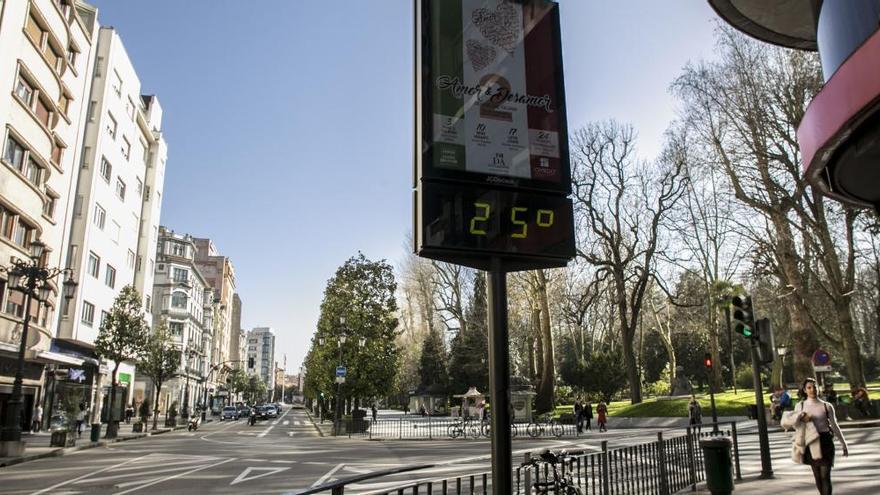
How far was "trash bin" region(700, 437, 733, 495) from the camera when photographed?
951cm

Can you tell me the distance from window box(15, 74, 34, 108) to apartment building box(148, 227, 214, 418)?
1679 inches

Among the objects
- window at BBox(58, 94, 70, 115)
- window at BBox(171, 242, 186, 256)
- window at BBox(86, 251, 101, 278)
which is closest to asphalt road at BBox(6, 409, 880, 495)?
window at BBox(86, 251, 101, 278)

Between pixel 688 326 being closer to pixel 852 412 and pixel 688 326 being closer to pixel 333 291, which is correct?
pixel 852 412

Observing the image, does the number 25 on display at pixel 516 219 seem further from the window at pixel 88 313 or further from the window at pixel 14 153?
the window at pixel 88 313

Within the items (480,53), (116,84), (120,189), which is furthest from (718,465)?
(120,189)

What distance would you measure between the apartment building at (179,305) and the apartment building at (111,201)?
20.1m

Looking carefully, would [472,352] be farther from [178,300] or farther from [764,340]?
[764,340]

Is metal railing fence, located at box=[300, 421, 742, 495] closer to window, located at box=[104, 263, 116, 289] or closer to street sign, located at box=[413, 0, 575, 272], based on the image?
street sign, located at box=[413, 0, 575, 272]

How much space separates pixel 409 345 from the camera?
70.9 meters

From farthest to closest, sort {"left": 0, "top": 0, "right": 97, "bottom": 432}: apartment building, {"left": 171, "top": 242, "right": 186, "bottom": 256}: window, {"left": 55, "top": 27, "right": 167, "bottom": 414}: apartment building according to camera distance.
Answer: {"left": 171, "top": 242, "right": 186, "bottom": 256}: window < {"left": 55, "top": 27, "right": 167, "bottom": 414}: apartment building < {"left": 0, "top": 0, "right": 97, "bottom": 432}: apartment building

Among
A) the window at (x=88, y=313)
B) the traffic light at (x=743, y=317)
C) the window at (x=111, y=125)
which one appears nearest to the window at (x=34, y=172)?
the window at (x=88, y=313)

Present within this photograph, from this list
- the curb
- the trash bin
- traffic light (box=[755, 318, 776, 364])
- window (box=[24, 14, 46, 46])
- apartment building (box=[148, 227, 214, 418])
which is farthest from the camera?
apartment building (box=[148, 227, 214, 418])

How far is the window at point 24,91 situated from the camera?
26103 mm

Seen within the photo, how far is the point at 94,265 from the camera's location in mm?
38438
